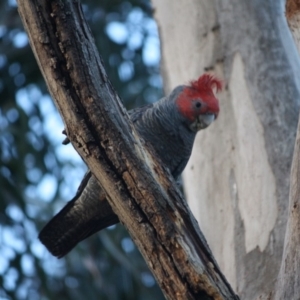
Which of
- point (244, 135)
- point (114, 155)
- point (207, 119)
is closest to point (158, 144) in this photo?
point (207, 119)

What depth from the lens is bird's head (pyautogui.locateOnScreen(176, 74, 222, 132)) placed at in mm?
2805

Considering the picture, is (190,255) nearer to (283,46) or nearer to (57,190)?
(283,46)

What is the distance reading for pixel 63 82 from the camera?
1.81 metres

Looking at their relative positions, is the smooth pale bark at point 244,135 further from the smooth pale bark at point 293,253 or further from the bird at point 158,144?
the smooth pale bark at point 293,253

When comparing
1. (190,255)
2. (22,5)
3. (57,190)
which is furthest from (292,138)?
(57,190)

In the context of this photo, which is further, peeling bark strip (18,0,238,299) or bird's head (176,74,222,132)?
bird's head (176,74,222,132)

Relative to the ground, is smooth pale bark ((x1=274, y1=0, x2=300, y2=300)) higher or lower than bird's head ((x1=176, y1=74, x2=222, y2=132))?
lower

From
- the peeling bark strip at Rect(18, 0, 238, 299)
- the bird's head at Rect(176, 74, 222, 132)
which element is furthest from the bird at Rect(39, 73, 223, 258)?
the peeling bark strip at Rect(18, 0, 238, 299)

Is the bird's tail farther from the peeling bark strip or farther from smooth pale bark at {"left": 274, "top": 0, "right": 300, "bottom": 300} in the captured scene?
smooth pale bark at {"left": 274, "top": 0, "right": 300, "bottom": 300}

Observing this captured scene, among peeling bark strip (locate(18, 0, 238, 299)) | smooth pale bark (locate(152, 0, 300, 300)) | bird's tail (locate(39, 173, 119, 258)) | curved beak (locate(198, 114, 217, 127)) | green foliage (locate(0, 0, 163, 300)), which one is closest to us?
peeling bark strip (locate(18, 0, 238, 299))

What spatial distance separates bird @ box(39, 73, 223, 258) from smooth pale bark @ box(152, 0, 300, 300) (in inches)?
3.9

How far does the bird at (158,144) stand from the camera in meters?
2.67

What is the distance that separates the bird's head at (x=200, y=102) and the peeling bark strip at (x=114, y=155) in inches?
38.6

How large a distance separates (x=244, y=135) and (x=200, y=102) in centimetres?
28
